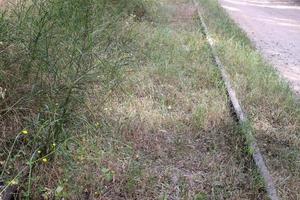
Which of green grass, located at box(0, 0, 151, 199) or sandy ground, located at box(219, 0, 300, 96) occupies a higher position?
green grass, located at box(0, 0, 151, 199)

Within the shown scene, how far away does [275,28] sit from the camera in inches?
508

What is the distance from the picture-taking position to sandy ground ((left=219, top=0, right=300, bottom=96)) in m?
8.66

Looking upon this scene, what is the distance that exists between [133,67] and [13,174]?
3.30m

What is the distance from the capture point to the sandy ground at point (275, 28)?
28.4ft

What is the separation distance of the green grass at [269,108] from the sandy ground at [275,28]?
2.19 ft

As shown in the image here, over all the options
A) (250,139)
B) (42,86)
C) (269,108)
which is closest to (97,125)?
(42,86)

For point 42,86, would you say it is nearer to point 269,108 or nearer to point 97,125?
point 97,125

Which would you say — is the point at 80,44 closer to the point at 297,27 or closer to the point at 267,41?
the point at 267,41

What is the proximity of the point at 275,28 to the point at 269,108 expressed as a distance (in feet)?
25.9

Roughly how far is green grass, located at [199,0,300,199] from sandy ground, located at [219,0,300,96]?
0.67 meters

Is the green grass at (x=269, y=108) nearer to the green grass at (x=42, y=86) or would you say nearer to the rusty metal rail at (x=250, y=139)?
the rusty metal rail at (x=250, y=139)

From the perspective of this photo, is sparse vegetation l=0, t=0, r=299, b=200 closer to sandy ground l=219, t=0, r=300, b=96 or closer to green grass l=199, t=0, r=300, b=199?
green grass l=199, t=0, r=300, b=199

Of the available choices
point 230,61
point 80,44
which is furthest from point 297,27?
point 80,44

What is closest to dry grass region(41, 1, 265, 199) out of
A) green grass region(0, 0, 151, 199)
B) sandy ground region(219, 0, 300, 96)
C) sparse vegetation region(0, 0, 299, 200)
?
sparse vegetation region(0, 0, 299, 200)
